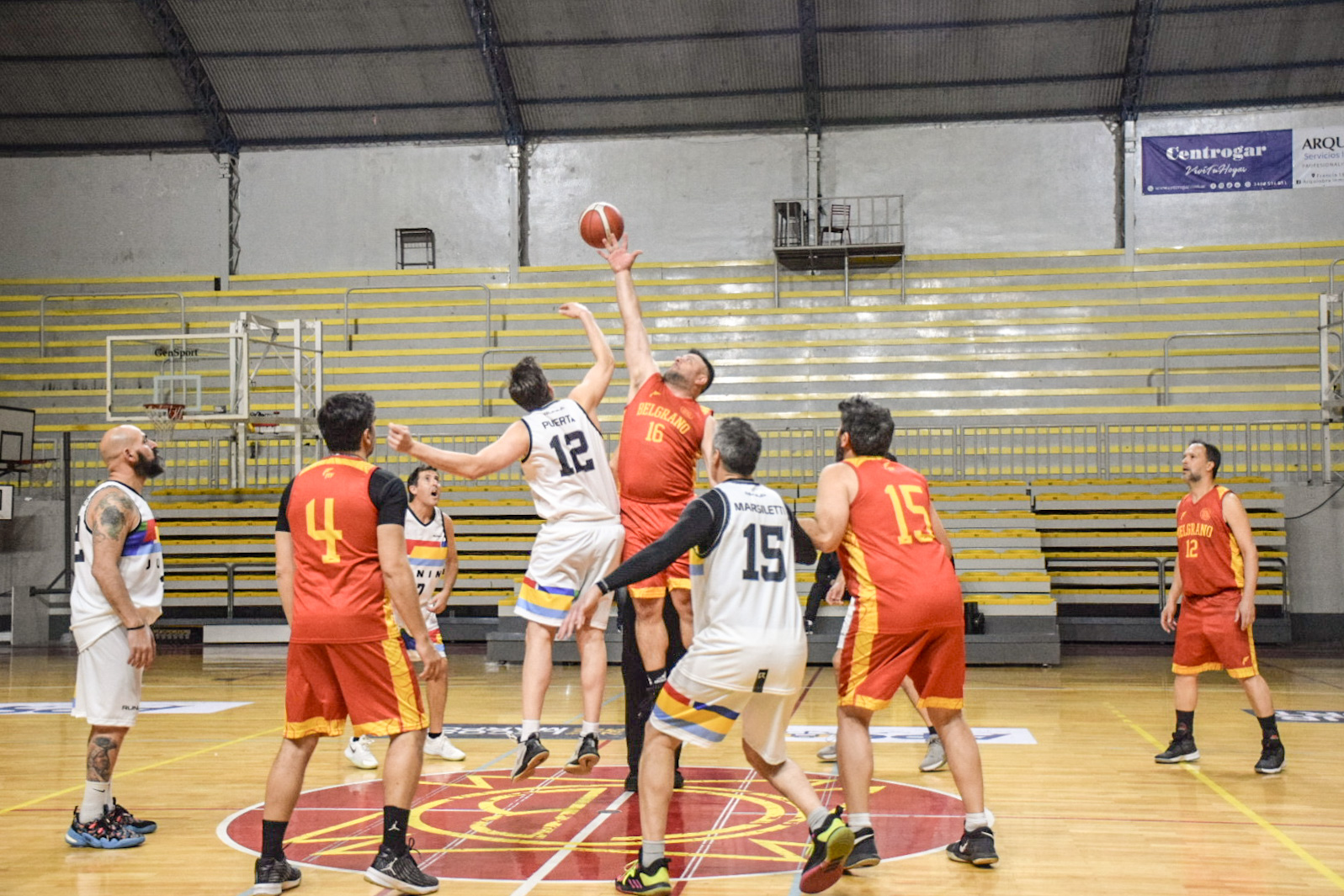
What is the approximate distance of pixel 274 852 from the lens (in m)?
4.73

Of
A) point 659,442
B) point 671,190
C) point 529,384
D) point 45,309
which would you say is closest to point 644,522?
point 659,442

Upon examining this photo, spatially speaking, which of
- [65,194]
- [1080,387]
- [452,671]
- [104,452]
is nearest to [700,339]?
[1080,387]

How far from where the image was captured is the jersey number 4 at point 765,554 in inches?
182

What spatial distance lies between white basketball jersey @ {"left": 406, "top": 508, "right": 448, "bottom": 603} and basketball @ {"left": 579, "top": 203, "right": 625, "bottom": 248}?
2.34 metres

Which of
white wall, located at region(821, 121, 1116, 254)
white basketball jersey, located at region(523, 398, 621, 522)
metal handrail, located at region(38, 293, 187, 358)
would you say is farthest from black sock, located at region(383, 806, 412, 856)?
white wall, located at region(821, 121, 1116, 254)

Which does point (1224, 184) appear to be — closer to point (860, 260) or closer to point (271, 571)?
point (860, 260)

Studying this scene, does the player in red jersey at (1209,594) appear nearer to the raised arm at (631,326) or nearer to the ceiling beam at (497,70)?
the raised arm at (631,326)

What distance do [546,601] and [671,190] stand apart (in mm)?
17491

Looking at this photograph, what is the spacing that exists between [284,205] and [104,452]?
19.0 metres

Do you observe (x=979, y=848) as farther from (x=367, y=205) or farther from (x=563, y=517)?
(x=367, y=205)

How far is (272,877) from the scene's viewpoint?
185 inches

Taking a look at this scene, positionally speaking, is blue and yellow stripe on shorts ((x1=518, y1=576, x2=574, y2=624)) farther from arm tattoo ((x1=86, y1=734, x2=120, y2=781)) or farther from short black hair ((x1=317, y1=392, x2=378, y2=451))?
arm tattoo ((x1=86, y1=734, x2=120, y2=781))

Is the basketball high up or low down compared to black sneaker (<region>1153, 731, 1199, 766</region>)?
up

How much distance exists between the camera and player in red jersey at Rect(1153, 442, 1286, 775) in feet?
24.5
